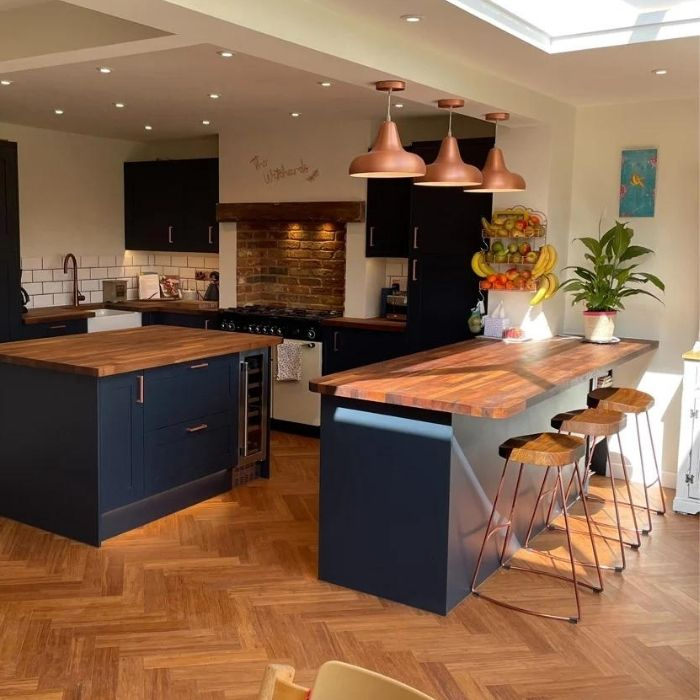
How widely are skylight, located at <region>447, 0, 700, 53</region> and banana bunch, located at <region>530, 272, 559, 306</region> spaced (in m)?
1.74

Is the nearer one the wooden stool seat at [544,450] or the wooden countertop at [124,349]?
the wooden stool seat at [544,450]

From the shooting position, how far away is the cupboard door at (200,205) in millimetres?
7773

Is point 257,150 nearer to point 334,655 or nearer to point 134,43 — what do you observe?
point 134,43

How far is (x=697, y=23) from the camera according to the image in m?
3.87

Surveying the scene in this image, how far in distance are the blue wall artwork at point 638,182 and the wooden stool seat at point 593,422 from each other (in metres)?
1.82

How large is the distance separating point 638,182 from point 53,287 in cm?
508

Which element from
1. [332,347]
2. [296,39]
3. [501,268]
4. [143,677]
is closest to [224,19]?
[296,39]

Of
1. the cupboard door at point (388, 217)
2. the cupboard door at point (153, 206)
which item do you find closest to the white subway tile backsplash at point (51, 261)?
the cupboard door at point (153, 206)

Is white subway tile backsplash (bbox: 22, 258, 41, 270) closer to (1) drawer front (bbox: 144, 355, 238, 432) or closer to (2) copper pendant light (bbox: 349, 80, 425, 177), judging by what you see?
(1) drawer front (bbox: 144, 355, 238, 432)

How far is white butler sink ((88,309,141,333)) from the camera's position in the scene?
756cm

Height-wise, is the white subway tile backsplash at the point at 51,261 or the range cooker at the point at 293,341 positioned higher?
the white subway tile backsplash at the point at 51,261

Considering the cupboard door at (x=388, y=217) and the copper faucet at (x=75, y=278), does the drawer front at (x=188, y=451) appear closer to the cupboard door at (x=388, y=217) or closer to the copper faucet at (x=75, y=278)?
the cupboard door at (x=388, y=217)

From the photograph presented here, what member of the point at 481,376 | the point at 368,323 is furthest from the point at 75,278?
the point at 481,376

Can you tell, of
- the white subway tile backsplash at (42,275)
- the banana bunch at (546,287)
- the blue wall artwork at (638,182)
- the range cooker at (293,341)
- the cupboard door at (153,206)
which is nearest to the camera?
the banana bunch at (546,287)
